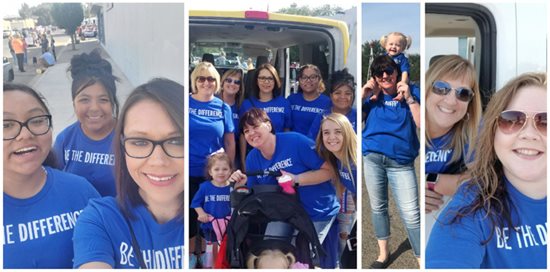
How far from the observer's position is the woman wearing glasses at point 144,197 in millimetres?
2523

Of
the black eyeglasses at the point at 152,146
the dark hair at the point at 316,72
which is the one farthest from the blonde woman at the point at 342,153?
the black eyeglasses at the point at 152,146

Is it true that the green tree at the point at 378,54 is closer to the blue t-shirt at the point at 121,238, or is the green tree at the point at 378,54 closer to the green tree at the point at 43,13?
the blue t-shirt at the point at 121,238

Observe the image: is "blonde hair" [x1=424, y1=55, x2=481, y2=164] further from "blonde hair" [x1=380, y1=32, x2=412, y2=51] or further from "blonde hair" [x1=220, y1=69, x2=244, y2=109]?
"blonde hair" [x1=220, y1=69, x2=244, y2=109]

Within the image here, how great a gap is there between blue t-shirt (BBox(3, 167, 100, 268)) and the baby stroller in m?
0.70

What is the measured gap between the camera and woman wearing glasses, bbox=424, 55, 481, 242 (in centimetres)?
249

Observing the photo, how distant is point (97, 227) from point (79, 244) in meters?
0.12

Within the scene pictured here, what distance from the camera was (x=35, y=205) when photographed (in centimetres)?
259

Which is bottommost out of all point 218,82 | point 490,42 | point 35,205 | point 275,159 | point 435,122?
point 35,205

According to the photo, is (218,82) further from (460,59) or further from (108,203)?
(460,59)

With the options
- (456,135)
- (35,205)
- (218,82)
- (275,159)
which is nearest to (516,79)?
(456,135)

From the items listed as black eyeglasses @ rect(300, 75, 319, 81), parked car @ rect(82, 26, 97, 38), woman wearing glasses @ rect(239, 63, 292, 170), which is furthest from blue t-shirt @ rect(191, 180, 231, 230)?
parked car @ rect(82, 26, 97, 38)

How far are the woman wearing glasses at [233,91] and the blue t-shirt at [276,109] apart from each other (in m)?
0.03

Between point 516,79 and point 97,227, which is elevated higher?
point 516,79

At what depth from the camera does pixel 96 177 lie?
102 inches
